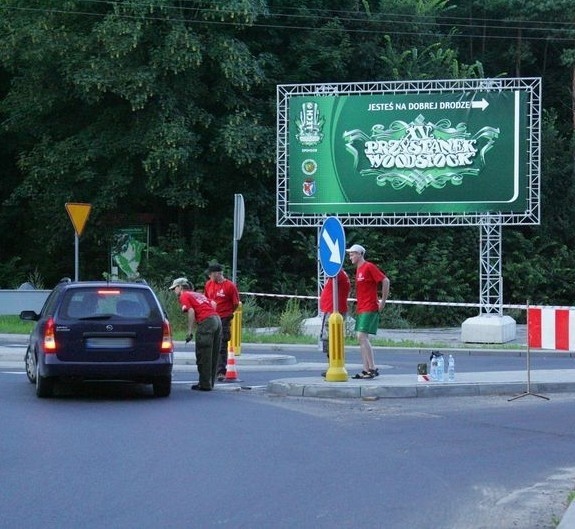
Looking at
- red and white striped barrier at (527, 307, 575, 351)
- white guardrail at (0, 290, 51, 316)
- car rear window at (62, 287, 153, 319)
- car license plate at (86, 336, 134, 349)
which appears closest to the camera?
car license plate at (86, 336, 134, 349)

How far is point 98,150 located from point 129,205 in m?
2.61

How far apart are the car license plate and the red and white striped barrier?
38.7 feet

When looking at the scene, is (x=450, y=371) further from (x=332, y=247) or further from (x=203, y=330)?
(x=203, y=330)

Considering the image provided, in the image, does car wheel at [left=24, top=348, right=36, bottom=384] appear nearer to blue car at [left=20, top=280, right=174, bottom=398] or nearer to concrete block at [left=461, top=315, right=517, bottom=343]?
blue car at [left=20, top=280, right=174, bottom=398]

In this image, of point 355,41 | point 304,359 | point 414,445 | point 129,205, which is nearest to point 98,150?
point 129,205

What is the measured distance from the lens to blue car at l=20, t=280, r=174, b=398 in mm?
14977

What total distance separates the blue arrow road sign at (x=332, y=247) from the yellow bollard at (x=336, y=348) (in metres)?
0.67

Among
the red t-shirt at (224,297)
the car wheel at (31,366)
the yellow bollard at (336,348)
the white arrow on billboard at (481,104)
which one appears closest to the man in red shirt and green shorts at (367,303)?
the yellow bollard at (336,348)

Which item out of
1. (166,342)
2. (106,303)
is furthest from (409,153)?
(106,303)

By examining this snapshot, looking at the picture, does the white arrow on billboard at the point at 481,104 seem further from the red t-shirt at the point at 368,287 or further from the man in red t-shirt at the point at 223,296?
the red t-shirt at the point at 368,287

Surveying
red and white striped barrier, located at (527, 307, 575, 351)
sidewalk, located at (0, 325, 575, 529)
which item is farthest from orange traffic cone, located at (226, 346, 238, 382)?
red and white striped barrier, located at (527, 307, 575, 351)

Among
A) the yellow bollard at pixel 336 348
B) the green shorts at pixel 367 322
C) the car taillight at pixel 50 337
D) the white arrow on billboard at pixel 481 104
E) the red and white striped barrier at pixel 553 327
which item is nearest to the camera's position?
the car taillight at pixel 50 337

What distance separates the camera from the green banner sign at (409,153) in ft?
98.2

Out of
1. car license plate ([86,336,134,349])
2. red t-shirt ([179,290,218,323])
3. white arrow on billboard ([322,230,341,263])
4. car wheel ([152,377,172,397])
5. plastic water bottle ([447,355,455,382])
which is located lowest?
car wheel ([152,377,172,397])
